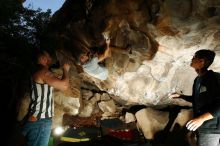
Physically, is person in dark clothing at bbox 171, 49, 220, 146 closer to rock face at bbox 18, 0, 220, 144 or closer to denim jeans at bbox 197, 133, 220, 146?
denim jeans at bbox 197, 133, 220, 146

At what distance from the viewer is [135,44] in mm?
7027

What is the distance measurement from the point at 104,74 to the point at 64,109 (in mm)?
2383

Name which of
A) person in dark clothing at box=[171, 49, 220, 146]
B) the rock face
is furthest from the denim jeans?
the rock face

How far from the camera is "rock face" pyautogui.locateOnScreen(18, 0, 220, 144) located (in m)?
6.03

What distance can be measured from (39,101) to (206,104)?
3.04m

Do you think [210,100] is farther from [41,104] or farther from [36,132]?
[36,132]

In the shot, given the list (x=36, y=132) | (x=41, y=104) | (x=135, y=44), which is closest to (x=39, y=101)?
(x=41, y=104)

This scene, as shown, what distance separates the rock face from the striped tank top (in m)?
3.07

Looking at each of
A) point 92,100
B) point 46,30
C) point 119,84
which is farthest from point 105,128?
point 46,30

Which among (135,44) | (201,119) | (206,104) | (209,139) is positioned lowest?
(209,139)

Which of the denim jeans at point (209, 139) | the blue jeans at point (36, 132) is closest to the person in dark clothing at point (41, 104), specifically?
the blue jeans at point (36, 132)

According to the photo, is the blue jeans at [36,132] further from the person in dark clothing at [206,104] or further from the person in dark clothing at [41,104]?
the person in dark clothing at [206,104]

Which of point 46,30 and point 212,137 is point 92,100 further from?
point 212,137

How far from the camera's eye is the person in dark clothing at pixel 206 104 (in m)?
3.61
